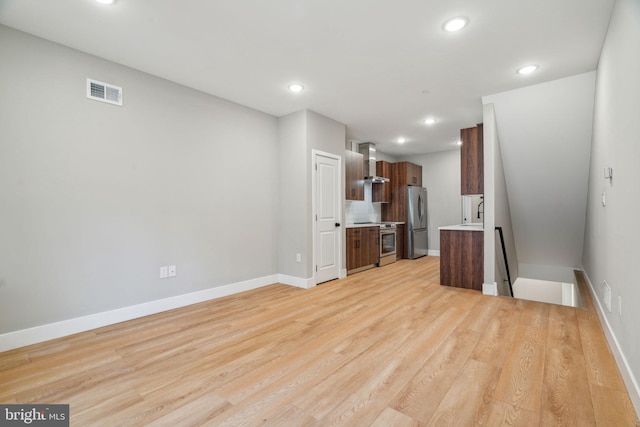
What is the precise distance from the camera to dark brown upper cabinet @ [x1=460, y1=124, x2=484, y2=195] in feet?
13.6

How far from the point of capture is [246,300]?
374 cm

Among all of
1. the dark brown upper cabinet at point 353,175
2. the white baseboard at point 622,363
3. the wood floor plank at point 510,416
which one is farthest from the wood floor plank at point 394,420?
the dark brown upper cabinet at point 353,175

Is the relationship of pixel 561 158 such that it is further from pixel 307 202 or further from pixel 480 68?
pixel 307 202

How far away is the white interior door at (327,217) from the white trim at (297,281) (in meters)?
0.19

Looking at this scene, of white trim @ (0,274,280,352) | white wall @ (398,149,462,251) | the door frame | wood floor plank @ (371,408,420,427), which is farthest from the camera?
white wall @ (398,149,462,251)

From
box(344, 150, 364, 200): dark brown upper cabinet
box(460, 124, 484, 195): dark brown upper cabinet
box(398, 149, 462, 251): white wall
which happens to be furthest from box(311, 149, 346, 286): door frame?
box(398, 149, 462, 251): white wall

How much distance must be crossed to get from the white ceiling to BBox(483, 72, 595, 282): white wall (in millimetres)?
259

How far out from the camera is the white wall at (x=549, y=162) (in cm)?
345

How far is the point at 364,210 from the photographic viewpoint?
275 inches

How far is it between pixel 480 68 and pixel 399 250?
15.0ft

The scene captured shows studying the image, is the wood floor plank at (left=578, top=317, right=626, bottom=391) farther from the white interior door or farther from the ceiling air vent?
the ceiling air vent

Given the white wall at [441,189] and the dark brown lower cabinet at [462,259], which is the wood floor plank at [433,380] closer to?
the dark brown lower cabinet at [462,259]

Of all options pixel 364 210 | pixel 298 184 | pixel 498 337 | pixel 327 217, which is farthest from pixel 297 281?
pixel 364 210

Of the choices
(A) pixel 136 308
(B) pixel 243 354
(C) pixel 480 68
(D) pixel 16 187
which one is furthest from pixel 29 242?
(C) pixel 480 68
